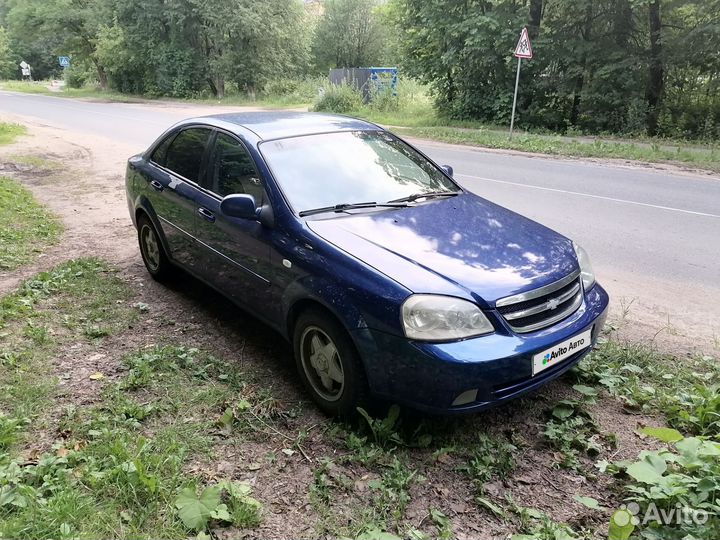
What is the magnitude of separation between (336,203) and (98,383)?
193 cm

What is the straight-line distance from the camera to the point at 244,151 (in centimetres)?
396

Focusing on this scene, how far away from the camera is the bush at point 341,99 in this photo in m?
Answer: 25.3

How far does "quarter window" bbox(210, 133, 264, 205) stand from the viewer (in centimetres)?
379

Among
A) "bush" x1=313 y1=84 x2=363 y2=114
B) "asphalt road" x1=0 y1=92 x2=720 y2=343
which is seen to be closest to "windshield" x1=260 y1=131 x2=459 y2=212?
"asphalt road" x1=0 y1=92 x2=720 y2=343

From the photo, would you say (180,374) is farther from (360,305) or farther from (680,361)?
(680,361)

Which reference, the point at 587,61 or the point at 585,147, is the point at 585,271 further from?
the point at 587,61

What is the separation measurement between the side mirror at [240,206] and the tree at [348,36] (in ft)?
174

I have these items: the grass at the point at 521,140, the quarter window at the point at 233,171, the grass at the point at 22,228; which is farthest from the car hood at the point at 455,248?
the grass at the point at 521,140

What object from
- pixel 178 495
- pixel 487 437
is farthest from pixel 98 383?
pixel 487 437

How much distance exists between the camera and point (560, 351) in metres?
2.97

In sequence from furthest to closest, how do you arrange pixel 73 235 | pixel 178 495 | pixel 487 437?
pixel 73 235 → pixel 487 437 → pixel 178 495

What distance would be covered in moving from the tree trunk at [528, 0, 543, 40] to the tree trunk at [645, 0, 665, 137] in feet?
11.4

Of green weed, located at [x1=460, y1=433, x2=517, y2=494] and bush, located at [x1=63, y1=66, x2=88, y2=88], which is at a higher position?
bush, located at [x1=63, y1=66, x2=88, y2=88]

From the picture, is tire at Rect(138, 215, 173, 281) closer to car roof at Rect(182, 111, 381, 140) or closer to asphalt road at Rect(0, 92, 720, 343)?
car roof at Rect(182, 111, 381, 140)
